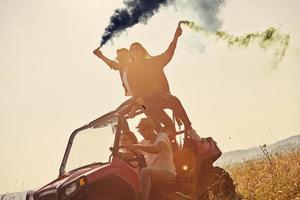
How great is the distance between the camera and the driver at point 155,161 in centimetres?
537

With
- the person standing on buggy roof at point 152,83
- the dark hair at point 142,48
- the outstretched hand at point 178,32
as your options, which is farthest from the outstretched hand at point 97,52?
the outstretched hand at point 178,32

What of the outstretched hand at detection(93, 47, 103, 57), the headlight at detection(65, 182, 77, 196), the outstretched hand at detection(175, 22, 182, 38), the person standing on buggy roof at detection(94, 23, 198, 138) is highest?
the outstretched hand at detection(93, 47, 103, 57)

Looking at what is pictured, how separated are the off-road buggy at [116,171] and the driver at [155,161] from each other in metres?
0.18

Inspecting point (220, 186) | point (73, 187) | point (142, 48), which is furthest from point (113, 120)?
point (220, 186)

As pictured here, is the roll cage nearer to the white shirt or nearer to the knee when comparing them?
the knee

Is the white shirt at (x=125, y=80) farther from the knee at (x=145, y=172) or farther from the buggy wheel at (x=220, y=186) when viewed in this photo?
the knee at (x=145, y=172)

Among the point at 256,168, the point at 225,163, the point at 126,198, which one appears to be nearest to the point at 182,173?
the point at 126,198

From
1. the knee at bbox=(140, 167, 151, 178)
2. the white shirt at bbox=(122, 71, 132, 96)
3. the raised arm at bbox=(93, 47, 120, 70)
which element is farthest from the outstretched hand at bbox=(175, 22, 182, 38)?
the knee at bbox=(140, 167, 151, 178)

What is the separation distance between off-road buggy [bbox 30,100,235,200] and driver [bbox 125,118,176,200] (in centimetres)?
18

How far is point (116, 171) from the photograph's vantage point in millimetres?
5488

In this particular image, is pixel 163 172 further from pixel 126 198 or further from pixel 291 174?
pixel 291 174

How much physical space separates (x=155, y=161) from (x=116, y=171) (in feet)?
1.74

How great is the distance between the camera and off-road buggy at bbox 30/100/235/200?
17.6ft

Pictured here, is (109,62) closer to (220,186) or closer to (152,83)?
(152,83)
